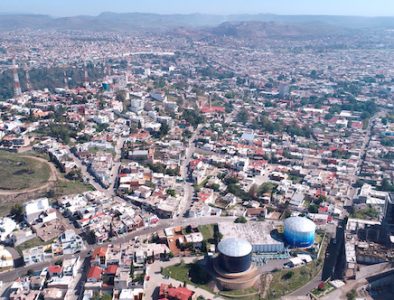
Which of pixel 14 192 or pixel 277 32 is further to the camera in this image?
pixel 277 32

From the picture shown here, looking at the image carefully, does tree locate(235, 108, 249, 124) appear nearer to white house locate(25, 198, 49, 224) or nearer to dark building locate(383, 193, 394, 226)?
dark building locate(383, 193, 394, 226)

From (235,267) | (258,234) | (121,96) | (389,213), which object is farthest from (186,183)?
(121,96)

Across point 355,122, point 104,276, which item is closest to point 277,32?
point 355,122

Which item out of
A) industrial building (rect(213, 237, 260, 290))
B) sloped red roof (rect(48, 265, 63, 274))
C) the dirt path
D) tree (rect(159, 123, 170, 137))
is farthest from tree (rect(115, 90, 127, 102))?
industrial building (rect(213, 237, 260, 290))

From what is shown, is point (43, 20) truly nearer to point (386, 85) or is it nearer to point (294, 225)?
point (386, 85)

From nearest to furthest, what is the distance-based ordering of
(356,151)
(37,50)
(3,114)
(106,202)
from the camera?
(106,202) < (356,151) < (3,114) < (37,50)

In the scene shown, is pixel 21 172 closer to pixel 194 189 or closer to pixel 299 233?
pixel 194 189
